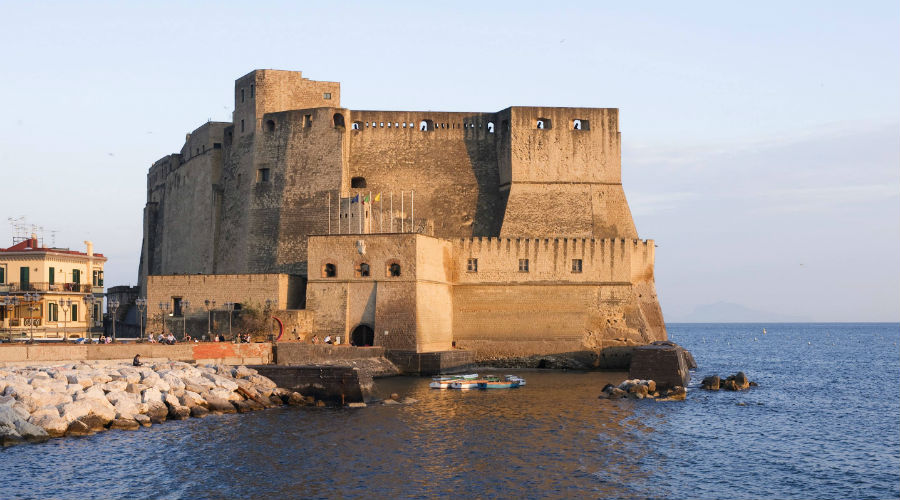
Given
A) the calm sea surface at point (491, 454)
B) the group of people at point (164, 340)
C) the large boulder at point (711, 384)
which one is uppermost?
the group of people at point (164, 340)

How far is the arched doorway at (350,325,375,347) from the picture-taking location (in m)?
41.2

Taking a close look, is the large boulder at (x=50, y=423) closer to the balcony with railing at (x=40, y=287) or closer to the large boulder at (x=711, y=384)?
the balcony with railing at (x=40, y=287)

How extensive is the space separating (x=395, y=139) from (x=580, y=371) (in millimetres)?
16052

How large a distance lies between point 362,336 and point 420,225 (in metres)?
8.43

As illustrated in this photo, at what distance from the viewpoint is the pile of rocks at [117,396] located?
2427 centimetres

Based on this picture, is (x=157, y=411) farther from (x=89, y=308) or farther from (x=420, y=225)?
(x=89, y=308)

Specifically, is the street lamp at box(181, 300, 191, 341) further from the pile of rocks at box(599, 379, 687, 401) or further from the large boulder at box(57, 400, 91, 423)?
the pile of rocks at box(599, 379, 687, 401)

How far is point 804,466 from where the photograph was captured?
22469 mm

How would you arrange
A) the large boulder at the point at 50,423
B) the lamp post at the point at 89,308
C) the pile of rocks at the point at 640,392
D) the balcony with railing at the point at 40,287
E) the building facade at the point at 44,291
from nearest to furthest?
the large boulder at the point at 50,423 < the pile of rocks at the point at 640,392 < the building facade at the point at 44,291 < the balcony with railing at the point at 40,287 < the lamp post at the point at 89,308

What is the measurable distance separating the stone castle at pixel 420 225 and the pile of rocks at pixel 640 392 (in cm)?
971

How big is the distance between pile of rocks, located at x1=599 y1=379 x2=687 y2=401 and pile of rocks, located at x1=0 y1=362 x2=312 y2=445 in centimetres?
1023

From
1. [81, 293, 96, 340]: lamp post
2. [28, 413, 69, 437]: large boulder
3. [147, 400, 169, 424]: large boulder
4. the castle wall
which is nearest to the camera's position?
[28, 413, 69, 437]: large boulder

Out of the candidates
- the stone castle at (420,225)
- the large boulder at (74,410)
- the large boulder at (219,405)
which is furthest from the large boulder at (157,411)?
the stone castle at (420,225)

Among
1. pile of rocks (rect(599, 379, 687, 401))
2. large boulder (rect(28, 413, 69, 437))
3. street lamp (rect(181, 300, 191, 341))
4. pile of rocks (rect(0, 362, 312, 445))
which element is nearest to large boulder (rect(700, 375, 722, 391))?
pile of rocks (rect(599, 379, 687, 401))
